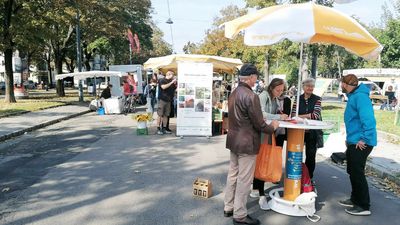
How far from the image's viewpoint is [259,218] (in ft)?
16.4

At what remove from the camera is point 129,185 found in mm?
6379

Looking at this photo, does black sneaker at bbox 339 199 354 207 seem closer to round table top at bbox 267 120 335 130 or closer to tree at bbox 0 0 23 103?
round table top at bbox 267 120 335 130

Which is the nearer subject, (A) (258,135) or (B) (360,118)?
(A) (258,135)

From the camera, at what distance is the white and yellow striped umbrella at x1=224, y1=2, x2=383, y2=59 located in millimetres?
4816

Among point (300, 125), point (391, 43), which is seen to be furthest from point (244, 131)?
point (391, 43)

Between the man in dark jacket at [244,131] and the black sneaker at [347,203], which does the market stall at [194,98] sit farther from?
the man in dark jacket at [244,131]

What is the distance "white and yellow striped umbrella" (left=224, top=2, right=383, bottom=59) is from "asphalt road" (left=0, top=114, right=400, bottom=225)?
2302mm

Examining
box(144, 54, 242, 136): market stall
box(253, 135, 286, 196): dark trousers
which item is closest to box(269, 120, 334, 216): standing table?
box(253, 135, 286, 196): dark trousers

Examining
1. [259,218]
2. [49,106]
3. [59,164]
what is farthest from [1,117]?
[259,218]

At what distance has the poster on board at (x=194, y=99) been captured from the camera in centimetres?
1143

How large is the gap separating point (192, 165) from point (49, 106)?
15647mm

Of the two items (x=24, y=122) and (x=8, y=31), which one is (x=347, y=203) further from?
(x=8, y=31)

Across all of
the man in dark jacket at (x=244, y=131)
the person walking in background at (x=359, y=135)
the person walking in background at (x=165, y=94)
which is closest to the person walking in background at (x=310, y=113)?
the person walking in background at (x=359, y=135)

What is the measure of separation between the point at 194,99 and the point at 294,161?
254 inches
